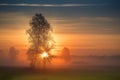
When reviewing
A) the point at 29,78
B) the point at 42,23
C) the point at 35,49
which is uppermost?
the point at 42,23

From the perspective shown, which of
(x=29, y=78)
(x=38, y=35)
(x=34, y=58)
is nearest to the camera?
(x=29, y=78)

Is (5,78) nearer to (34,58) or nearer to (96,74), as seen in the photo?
(34,58)

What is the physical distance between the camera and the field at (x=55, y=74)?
94.2ft

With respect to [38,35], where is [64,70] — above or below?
below

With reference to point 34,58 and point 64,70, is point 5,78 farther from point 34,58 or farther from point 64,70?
point 64,70

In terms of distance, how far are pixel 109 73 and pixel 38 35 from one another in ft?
18.6

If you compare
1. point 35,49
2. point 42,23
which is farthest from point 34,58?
point 42,23

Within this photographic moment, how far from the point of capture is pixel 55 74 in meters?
30.0

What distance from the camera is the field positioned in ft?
94.2

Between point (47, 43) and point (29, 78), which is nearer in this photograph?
point (29, 78)

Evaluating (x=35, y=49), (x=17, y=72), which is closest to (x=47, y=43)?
(x=35, y=49)

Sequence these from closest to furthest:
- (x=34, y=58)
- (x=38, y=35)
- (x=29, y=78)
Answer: (x=29, y=78) < (x=34, y=58) < (x=38, y=35)

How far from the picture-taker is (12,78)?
28453 mm

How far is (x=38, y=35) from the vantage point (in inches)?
1296
